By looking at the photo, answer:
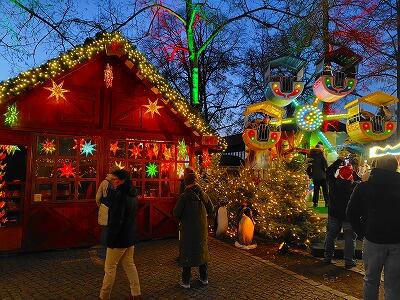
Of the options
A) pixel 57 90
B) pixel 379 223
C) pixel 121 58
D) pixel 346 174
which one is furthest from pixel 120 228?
pixel 121 58

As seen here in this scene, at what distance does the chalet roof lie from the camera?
8.52 metres

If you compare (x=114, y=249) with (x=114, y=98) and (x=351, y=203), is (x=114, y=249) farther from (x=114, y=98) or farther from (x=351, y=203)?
(x=114, y=98)

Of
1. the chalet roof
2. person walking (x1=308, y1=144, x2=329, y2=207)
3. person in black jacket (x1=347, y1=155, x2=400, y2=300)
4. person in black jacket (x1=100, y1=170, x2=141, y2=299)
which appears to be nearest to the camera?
person in black jacket (x1=347, y1=155, x2=400, y2=300)

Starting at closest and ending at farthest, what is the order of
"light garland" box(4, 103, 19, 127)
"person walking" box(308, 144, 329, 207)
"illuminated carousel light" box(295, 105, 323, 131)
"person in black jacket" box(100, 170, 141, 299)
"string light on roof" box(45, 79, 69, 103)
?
"person in black jacket" box(100, 170, 141, 299)
"light garland" box(4, 103, 19, 127)
"string light on roof" box(45, 79, 69, 103)
"person walking" box(308, 144, 329, 207)
"illuminated carousel light" box(295, 105, 323, 131)

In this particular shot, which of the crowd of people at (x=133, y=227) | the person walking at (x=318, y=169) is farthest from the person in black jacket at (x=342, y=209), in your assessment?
the person walking at (x=318, y=169)

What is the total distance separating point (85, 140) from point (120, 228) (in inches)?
199

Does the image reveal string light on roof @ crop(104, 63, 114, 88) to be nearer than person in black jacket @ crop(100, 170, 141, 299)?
No

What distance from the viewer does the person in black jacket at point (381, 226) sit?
4496mm

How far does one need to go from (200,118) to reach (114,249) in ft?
20.9

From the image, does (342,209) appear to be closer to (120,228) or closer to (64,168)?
(120,228)

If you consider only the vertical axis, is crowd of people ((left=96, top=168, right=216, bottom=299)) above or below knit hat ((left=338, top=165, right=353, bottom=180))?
below

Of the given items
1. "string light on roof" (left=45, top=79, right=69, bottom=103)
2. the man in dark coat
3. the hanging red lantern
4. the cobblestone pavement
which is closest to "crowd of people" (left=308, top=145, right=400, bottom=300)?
the cobblestone pavement

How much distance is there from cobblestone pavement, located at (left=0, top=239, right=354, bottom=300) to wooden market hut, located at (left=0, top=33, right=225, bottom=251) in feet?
2.90

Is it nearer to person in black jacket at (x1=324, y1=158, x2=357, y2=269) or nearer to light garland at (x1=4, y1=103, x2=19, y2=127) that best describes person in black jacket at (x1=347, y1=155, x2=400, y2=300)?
person in black jacket at (x1=324, y1=158, x2=357, y2=269)
